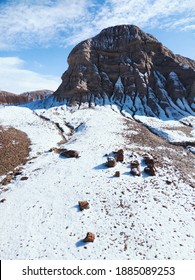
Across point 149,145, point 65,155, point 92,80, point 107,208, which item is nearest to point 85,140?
point 65,155

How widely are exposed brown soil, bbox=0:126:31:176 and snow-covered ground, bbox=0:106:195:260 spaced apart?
206cm

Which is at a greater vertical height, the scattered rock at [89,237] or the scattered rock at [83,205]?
the scattered rock at [83,205]

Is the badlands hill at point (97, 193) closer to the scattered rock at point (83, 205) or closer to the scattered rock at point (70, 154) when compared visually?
the scattered rock at point (83, 205)

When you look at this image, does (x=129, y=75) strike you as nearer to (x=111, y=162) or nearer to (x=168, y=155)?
(x=168, y=155)

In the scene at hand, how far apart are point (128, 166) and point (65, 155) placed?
843 centimetres

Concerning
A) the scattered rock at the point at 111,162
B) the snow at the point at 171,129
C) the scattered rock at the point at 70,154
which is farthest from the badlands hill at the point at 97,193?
the scattered rock at the point at 70,154

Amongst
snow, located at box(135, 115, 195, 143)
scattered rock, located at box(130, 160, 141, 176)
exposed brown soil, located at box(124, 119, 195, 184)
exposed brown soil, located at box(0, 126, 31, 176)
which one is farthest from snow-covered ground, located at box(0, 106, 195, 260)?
snow, located at box(135, 115, 195, 143)

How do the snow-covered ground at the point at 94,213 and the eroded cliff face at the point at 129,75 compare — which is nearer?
the snow-covered ground at the point at 94,213

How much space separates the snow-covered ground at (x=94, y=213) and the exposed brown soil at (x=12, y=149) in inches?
81.1

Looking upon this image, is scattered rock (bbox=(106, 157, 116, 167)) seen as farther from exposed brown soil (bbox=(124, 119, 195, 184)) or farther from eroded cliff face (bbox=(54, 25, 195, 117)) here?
eroded cliff face (bbox=(54, 25, 195, 117))

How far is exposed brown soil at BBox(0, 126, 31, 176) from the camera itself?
1158 inches

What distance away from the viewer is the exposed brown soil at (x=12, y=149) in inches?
Result: 1158

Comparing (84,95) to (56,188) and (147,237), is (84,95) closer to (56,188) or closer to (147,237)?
(56,188)

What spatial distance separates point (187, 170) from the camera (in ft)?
94.3
